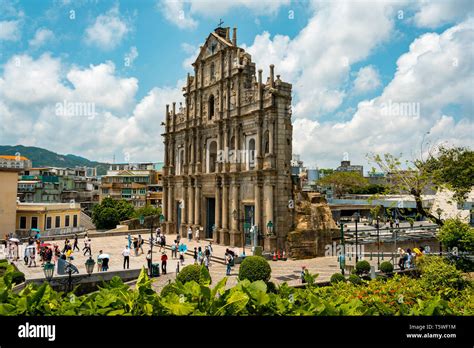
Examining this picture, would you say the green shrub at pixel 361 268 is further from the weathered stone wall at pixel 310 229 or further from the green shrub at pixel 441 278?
the green shrub at pixel 441 278

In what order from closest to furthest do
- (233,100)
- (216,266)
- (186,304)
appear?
(186,304), (216,266), (233,100)

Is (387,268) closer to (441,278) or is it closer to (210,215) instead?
(441,278)

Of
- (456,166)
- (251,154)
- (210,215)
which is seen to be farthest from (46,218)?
(456,166)

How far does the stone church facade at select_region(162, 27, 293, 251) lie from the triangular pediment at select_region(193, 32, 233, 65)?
98mm

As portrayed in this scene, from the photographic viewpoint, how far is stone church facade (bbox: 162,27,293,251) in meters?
31.1

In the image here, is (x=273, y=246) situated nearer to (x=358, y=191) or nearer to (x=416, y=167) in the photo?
(x=416, y=167)

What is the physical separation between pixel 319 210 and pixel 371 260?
5.81 meters

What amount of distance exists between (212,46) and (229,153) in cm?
1182

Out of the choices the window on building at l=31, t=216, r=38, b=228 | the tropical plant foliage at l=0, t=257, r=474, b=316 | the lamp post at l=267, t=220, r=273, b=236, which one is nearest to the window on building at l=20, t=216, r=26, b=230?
the window on building at l=31, t=216, r=38, b=228

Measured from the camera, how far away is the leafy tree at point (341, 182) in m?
79.3

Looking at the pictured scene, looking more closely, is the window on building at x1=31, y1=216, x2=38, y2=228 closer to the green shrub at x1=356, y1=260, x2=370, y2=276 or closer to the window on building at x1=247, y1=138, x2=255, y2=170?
the window on building at x1=247, y1=138, x2=255, y2=170

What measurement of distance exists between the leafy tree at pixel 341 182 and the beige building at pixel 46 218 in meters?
50.8

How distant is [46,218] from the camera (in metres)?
41.5
